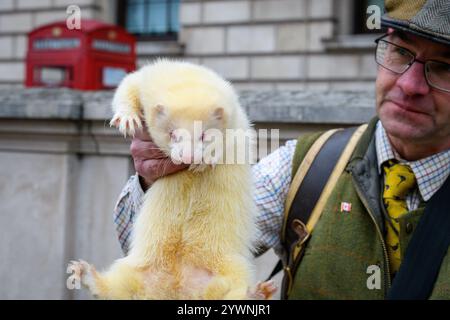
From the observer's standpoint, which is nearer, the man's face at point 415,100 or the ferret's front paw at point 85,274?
the ferret's front paw at point 85,274

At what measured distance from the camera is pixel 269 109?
295 centimetres

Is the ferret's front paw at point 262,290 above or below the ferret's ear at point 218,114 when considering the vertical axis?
below

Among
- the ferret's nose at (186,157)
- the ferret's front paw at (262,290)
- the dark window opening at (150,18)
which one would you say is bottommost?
the ferret's front paw at (262,290)

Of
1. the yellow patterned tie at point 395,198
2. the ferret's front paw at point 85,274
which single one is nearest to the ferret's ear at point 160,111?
the ferret's front paw at point 85,274

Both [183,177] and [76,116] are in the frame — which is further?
[76,116]

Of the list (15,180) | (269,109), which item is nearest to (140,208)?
(269,109)

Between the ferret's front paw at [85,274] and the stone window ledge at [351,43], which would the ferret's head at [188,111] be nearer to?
the ferret's front paw at [85,274]

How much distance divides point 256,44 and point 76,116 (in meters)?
7.76

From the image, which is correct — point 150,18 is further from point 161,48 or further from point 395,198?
point 395,198

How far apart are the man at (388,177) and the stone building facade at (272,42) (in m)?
7.81

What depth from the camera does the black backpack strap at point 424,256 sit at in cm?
187

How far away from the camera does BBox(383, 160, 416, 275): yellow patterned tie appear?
2.02m
